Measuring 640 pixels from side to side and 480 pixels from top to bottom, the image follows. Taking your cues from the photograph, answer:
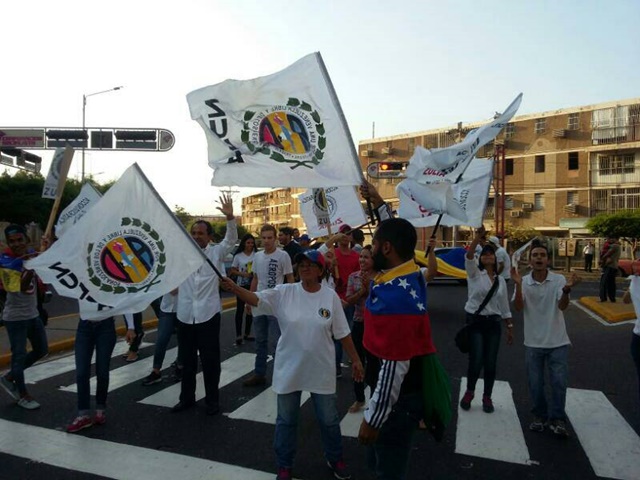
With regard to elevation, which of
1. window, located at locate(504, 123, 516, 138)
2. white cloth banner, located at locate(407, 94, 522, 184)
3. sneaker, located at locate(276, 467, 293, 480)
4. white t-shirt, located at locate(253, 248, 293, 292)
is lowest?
sneaker, located at locate(276, 467, 293, 480)

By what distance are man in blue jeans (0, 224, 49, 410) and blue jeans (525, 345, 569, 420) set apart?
16.2 feet

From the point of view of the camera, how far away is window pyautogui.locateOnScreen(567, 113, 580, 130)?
44.0 meters

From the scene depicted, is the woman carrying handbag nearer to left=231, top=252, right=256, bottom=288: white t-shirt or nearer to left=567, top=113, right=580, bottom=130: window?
left=231, top=252, right=256, bottom=288: white t-shirt

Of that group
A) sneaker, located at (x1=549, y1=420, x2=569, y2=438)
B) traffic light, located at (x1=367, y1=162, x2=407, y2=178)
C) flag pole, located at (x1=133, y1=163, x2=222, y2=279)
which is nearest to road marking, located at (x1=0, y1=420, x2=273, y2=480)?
flag pole, located at (x1=133, y1=163, x2=222, y2=279)

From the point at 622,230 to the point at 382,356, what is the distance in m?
35.6

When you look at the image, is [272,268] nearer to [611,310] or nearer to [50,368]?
[50,368]

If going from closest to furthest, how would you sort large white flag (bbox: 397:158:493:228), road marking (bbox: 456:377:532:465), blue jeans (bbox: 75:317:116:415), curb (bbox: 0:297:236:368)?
road marking (bbox: 456:377:532:465)
large white flag (bbox: 397:158:493:228)
blue jeans (bbox: 75:317:116:415)
curb (bbox: 0:297:236:368)

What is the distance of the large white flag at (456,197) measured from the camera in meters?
4.93

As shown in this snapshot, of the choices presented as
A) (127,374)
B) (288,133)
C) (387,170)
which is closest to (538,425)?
(288,133)

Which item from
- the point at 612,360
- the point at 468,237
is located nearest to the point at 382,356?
the point at 612,360

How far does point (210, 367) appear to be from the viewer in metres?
5.61

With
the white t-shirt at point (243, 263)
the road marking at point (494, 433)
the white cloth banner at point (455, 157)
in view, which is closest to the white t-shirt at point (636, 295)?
the road marking at point (494, 433)

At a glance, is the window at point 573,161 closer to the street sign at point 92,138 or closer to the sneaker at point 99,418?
the street sign at point 92,138

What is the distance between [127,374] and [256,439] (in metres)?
3.01
